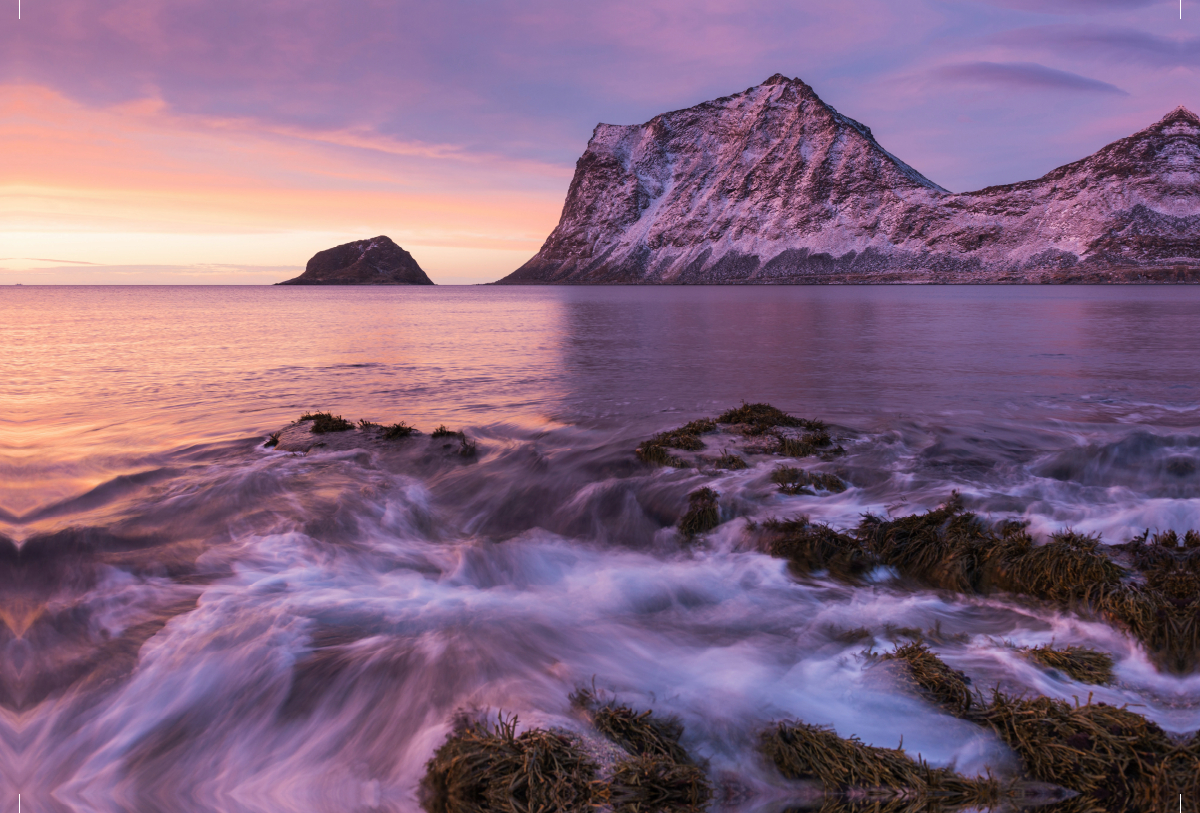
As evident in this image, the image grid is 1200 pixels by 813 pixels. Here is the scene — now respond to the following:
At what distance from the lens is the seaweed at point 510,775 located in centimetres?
341

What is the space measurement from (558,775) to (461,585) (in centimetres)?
333

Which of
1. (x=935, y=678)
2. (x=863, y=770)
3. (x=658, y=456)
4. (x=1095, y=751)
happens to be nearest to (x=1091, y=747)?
(x=1095, y=751)

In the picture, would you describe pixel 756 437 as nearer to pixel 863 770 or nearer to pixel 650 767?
pixel 863 770

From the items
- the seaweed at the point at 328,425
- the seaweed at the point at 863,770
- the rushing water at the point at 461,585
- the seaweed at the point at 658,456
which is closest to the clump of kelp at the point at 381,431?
the seaweed at the point at 328,425

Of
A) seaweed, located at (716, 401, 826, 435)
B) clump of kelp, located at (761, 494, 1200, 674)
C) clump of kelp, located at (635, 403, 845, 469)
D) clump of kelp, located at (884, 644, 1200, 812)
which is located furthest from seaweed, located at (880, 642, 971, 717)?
seaweed, located at (716, 401, 826, 435)

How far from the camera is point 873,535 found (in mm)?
6645

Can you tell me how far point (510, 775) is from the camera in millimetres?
3492

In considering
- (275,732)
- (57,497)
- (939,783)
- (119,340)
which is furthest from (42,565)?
(119,340)

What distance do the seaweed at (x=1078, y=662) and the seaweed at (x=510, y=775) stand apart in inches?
134

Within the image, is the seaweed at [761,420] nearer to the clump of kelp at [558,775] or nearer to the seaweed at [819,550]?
the seaweed at [819,550]

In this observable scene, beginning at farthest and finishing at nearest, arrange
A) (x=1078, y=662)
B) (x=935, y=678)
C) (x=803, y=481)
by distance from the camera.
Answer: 1. (x=803, y=481)
2. (x=1078, y=662)
3. (x=935, y=678)

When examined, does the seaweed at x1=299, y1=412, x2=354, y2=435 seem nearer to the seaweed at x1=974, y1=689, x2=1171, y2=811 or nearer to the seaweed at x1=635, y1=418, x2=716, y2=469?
the seaweed at x1=635, y1=418, x2=716, y2=469

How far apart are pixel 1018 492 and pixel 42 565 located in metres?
11.7

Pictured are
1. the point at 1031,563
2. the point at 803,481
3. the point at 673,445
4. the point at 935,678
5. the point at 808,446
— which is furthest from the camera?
the point at 673,445
